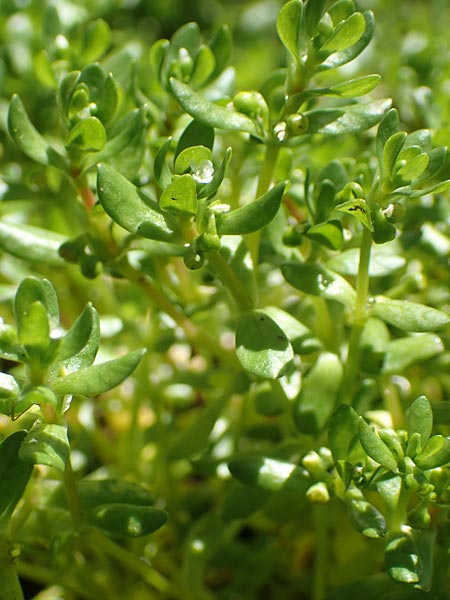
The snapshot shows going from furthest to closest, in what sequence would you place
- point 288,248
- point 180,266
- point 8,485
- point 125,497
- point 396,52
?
1. point 396,52
2. point 180,266
3. point 288,248
4. point 125,497
5. point 8,485

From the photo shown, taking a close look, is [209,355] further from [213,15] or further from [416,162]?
[213,15]

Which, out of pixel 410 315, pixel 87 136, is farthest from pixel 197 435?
pixel 87 136

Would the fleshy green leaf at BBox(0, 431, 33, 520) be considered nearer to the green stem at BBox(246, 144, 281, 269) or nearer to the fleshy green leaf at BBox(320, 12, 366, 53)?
the green stem at BBox(246, 144, 281, 269)

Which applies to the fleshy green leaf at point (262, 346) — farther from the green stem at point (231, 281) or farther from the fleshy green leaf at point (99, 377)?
the fleshy green leaf at point (99, 377)

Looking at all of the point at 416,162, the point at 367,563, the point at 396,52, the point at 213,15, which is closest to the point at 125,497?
the point at 367,563

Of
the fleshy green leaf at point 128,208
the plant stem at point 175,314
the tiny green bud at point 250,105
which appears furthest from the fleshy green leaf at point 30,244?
the tiny green bud at point 250,105

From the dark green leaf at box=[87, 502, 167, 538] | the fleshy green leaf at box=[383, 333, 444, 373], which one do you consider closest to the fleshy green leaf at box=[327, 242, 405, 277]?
the fleshy green leaf at box=[383, 333, 444, 373]

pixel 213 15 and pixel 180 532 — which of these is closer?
pixel 180 532

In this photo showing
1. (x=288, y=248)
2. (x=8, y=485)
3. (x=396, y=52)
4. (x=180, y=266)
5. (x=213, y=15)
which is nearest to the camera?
(x=8, y=485)
